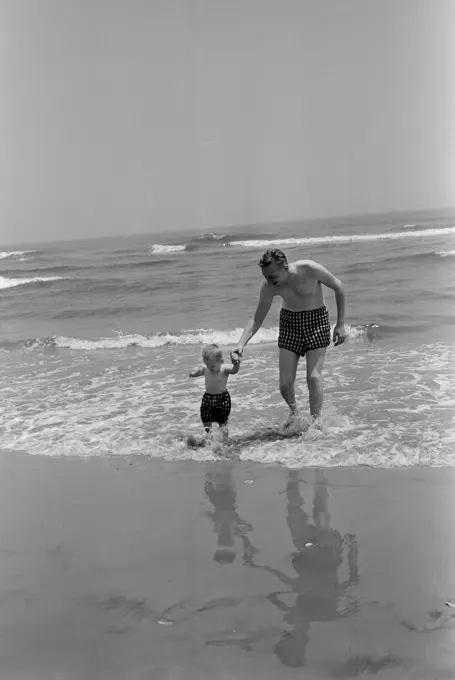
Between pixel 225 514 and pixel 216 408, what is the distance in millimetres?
1603

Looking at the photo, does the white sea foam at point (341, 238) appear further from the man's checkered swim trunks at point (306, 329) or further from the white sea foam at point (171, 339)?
the man's checkered swim trunks at point (306, 329)

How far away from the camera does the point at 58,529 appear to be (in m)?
3.70

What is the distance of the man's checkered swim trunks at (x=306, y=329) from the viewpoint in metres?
5.14

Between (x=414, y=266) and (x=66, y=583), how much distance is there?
1816 centimetres

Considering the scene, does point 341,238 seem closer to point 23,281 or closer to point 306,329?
point 23,281

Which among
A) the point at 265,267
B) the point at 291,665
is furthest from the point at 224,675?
the point at 265,267

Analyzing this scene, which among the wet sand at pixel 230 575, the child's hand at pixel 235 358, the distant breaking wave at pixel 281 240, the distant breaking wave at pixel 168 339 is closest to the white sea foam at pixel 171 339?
the distant breaking wave at pixel 168 339

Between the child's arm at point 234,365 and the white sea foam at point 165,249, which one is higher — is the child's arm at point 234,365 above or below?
below

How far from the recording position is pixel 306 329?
5.16 meters

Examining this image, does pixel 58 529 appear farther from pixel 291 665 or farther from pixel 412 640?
pixel 412 640

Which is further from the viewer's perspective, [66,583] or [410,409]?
[410,409]

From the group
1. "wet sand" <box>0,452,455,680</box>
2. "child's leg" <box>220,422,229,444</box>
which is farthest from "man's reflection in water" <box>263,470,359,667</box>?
"child's leg" <box>220,422,229,444</box>

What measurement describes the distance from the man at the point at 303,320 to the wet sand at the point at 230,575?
1.01m

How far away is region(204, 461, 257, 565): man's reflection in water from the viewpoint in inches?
129
